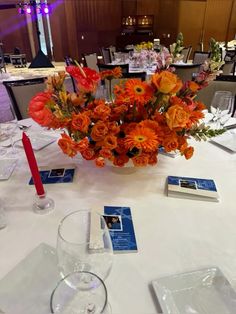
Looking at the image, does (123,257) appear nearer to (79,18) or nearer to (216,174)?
(216,174)

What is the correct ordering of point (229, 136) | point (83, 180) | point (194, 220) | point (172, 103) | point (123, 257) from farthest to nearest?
point (229, 136), point (83, 180), point (172, 103), point (194, 220), point (123, 257)

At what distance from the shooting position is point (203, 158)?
49.8 inches

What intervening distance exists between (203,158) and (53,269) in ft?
2.93

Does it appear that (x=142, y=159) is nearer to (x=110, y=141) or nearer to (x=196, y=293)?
(x=110, y=141)

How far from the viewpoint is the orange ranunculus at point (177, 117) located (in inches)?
35.2

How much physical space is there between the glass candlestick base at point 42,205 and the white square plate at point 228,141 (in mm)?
956

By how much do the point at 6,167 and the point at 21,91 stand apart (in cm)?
123

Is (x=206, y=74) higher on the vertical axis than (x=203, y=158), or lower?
higher

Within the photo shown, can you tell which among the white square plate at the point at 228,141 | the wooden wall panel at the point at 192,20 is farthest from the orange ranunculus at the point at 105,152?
the wooden wall panel at the point at 192,20

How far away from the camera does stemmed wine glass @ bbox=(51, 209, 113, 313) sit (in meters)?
0.61

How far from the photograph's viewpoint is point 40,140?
1.45m

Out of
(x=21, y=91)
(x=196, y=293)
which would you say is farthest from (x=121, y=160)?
(x=21, y=91)

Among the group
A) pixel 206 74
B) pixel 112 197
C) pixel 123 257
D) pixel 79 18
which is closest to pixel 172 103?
pixel 206 74

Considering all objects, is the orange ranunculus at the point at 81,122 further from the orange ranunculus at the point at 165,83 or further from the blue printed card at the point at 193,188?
the blue printed card at the point at 193,188
